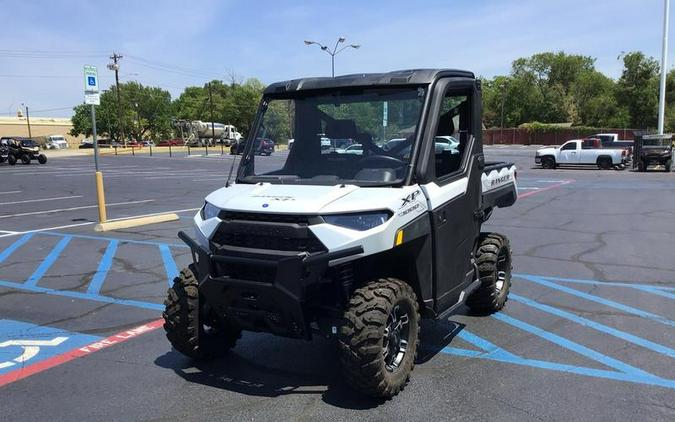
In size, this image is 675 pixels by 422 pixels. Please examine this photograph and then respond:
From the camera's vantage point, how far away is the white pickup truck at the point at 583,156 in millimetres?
31906

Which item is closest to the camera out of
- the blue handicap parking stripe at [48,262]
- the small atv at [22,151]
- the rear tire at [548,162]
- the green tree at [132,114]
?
the blue handicap parking stripe at [48,262]

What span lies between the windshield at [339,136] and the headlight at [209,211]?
21.6 inches

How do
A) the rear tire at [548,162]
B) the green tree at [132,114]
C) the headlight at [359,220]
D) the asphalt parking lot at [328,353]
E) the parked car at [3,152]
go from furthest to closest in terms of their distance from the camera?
the green tree at [132,114] → the parked car at [3,152] → the rear tire at [548,162] → the asphalt parking lot at [328,353] → the headlight at [359,220]

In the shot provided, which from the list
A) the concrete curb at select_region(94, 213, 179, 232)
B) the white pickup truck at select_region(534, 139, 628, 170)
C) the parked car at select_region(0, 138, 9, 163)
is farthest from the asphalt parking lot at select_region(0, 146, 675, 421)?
the parked car at select_region(0, 138, 9, 163)

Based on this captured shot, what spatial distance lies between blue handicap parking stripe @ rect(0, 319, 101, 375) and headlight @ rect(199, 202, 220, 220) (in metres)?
2.06

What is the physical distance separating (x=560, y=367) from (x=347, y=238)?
2261 mm

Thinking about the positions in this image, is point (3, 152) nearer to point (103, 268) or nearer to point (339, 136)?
point (103, 268)

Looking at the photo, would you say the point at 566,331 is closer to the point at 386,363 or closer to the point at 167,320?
the point at 386,363

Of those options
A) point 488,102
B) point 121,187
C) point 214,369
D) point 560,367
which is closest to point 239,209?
point 214,369

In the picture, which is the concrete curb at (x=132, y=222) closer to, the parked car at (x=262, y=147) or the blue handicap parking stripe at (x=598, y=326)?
the parked car at (x=262, y=147)

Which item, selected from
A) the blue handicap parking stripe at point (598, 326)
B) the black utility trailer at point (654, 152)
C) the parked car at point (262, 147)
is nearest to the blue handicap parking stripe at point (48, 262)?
the parked car at point (262, 147)

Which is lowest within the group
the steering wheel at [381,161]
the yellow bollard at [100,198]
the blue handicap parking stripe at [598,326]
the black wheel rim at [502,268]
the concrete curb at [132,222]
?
the blue handicap parking stripe at [598,326]

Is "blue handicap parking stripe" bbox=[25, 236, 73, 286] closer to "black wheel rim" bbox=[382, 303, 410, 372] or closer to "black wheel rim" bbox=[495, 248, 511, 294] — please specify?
"black wheel rim" bbox=[382, 303, 410, 372]

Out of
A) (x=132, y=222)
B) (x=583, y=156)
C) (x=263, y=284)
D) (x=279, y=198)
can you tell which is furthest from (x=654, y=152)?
(x=263, y=284)
